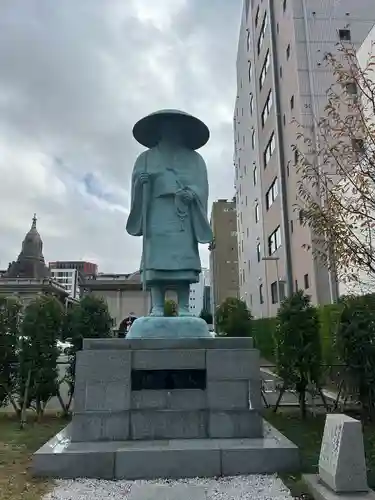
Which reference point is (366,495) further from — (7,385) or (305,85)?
(305,85)

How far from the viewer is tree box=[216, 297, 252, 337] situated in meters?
16.2

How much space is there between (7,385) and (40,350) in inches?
42.0

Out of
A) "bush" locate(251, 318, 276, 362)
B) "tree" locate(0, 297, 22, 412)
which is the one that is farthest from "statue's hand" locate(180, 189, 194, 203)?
"bush" locate(251, 318, 276, 362)

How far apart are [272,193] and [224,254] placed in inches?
1151

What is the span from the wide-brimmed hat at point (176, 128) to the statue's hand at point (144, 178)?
0.78 metres

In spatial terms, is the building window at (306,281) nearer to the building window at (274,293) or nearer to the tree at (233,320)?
the tree at (233,320)

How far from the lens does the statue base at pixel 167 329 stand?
19.5 feet

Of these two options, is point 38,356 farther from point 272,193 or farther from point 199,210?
point 272,193

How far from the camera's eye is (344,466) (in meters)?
3.75

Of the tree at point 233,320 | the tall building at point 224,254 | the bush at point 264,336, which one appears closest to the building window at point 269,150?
the bush at point 264,336

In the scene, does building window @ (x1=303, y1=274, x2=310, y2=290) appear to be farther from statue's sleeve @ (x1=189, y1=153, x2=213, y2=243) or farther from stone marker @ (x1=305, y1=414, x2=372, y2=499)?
stone marker @ (x1=305, y1=414, x2=372, y2=499)

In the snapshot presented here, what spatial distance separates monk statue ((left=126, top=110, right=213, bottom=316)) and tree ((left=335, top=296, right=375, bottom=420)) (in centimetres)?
276

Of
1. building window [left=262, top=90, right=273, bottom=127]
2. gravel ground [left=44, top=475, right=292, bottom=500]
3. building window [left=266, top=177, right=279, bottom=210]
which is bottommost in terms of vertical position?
gravel ground [left=44, top=475, right=292, bottom=500]

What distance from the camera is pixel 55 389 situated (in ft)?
26.6
